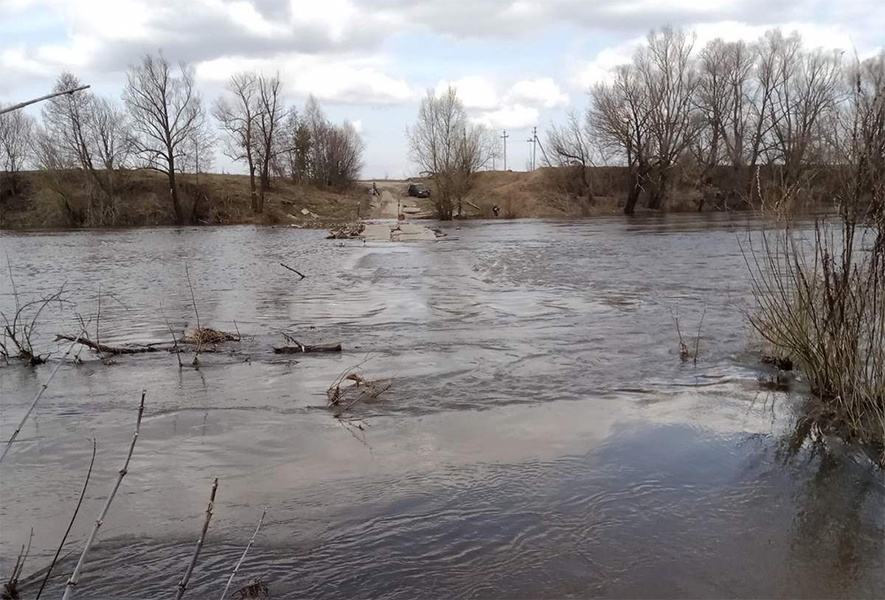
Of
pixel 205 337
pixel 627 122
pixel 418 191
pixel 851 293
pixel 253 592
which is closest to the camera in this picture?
pixel 253 592

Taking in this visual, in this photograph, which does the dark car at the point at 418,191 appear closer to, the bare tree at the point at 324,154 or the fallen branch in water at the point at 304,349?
the bare tree at the point at 324,154

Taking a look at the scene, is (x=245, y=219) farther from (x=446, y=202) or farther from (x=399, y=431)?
(x=399, y=431)

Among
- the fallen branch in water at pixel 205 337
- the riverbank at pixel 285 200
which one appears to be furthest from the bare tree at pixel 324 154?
the fallen branch in water at pixel 205 337

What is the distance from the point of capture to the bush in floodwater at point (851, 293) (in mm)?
5625

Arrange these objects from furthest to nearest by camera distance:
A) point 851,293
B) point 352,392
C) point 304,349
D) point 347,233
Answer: point 347,233 → point 304,349 → point 352,392 → point 851,293

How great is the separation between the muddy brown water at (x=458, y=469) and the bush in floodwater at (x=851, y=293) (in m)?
0.50

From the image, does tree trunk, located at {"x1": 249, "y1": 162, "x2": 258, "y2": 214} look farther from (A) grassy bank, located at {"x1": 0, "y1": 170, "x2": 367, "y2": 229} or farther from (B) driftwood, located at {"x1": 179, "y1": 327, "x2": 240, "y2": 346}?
(B) driftwood, located at {"x1": 179, "y1": 327, "x2": 240, "y2": 346}

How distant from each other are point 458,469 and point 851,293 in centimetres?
400

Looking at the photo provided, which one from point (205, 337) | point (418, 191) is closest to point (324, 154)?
point (418, 191)

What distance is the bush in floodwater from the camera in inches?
221

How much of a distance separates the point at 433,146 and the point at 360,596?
59208 millimetres

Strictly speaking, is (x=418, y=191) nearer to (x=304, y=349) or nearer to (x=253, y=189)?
(x=253, y=189)

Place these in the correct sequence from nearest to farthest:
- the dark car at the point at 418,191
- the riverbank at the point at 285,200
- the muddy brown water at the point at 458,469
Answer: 1. the muddy brown water at the point at 458,469
2. the riverbank at the point at 285,200
3. the dark car at the point at 418,191

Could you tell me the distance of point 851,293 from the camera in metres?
6.40
